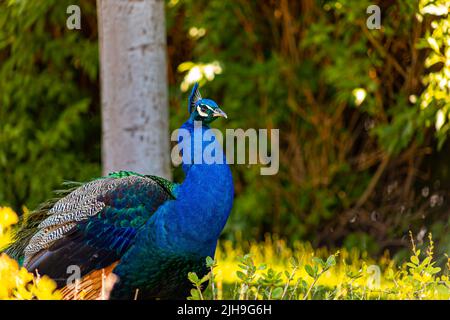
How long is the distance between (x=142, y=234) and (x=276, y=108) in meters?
3.68

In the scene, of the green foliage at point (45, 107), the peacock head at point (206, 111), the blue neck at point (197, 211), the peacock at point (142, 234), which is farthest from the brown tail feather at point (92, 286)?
the green foliage at point (45, 107)

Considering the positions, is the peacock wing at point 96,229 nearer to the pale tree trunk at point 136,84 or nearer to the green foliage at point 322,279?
the green foliage at point 322,279

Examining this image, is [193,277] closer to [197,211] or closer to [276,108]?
[197,211]

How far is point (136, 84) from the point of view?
4.95 meters

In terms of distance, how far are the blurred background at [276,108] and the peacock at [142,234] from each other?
110 inches

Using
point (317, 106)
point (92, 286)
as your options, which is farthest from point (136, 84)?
point (317, 106)

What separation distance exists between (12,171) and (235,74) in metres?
2.20

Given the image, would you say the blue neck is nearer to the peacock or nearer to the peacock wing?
the peacock

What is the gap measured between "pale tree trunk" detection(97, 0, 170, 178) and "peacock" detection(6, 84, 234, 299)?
141 cm

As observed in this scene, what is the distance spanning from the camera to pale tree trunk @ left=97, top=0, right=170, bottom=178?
491 cm

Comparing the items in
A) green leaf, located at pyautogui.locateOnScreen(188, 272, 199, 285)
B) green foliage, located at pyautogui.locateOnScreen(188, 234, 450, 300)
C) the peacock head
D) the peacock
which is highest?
the peacock head

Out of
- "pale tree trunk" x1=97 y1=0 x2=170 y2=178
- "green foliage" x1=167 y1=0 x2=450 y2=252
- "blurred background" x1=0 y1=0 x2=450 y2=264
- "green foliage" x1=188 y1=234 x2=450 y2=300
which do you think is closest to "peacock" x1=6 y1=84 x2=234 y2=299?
"green foliage" x1=188 y1=234 x2=450 y2=300

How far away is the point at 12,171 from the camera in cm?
715
